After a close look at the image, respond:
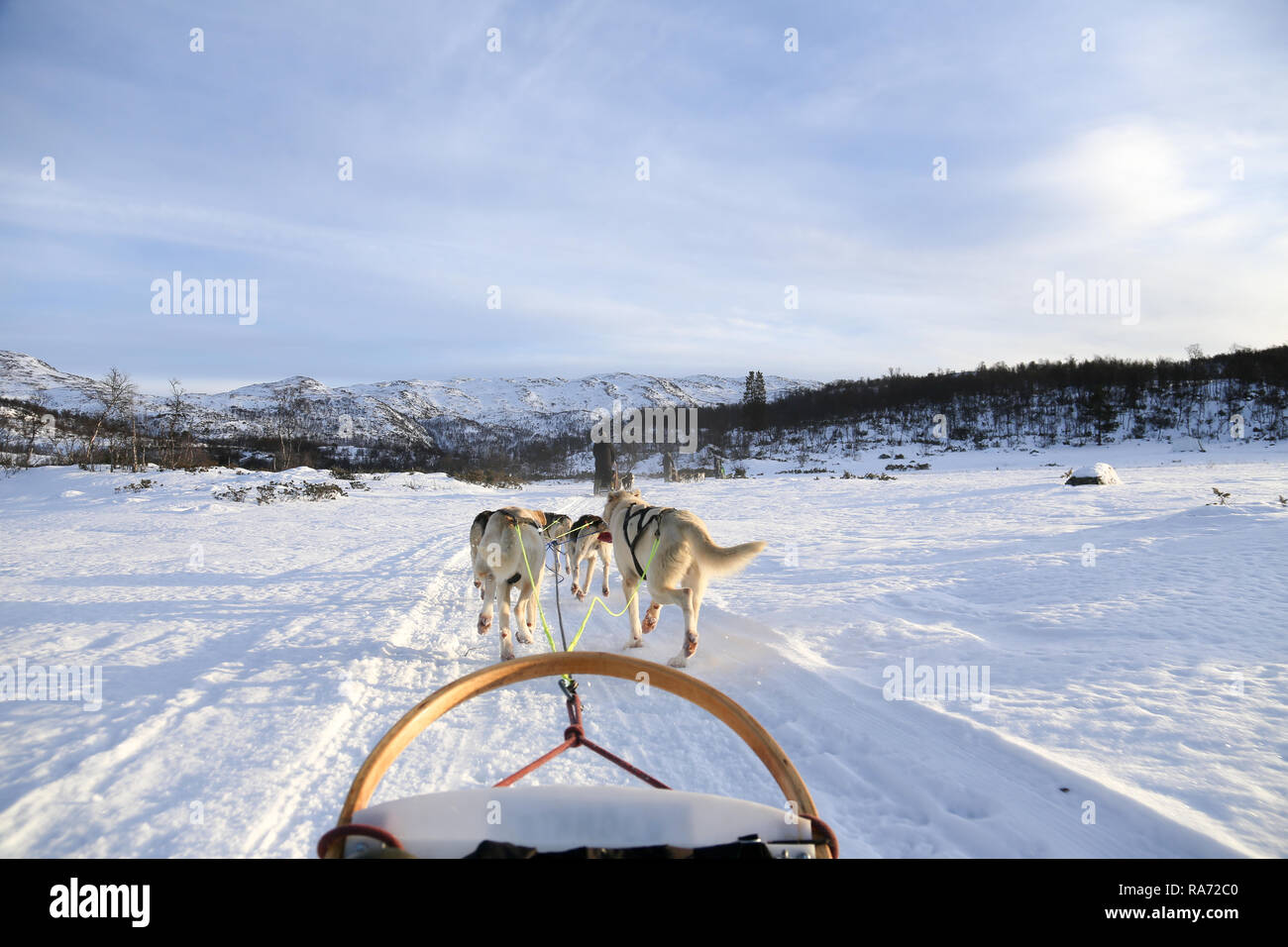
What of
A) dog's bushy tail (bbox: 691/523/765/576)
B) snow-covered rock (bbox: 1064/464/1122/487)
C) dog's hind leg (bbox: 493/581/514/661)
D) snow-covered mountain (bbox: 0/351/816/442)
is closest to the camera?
dog's bushy tail (bbox: 691/523/765/576)

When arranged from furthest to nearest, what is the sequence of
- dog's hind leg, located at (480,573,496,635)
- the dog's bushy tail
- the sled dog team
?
dog's hind leg, located at (480,573,496,635) < the sled dog team < the dog's bushy tail

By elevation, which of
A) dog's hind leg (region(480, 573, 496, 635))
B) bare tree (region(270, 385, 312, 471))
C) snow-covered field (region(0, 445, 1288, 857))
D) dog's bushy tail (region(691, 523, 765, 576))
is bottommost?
snow-covered field (region(0, 445, 1288, 857))

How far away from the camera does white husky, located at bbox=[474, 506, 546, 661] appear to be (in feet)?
14.8

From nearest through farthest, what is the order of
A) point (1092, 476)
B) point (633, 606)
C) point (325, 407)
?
point (633, 606) → point (1092, 476) → point (325, 407)

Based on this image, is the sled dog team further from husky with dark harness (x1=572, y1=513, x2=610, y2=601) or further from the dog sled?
the dog sled

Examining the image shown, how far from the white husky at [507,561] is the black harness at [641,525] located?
77cm

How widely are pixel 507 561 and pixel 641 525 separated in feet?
3.90

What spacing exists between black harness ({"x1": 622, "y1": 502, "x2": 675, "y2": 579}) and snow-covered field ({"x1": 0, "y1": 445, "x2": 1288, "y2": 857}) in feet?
3.03

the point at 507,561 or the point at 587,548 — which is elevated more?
the point at 507,561

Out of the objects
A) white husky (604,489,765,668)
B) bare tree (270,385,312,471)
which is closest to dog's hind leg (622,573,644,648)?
white husky (604,489,765,668)

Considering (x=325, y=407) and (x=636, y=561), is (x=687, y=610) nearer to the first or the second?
(x=636, y=561)

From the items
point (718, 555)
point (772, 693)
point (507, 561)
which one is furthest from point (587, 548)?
point (772, 693)

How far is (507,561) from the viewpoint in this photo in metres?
4.52
